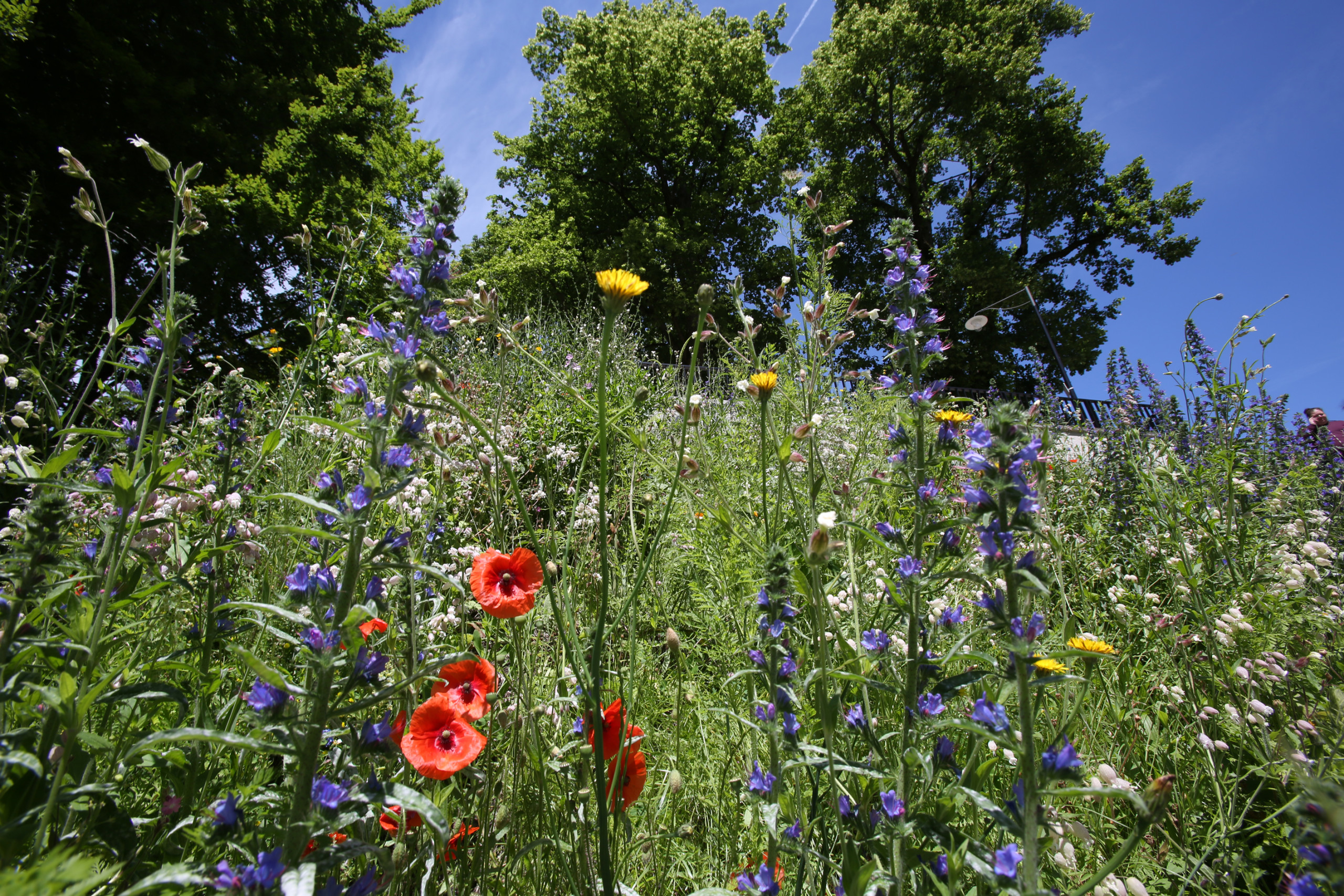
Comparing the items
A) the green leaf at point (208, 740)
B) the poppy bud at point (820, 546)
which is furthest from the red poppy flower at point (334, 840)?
the poppy bud at point (820, 546)

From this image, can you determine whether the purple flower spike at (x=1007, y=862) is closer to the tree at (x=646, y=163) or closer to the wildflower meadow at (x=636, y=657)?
the wildflower meadow at (x=636, y=657)

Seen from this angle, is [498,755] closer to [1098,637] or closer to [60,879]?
[60,879]

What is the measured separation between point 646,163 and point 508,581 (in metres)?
18.7

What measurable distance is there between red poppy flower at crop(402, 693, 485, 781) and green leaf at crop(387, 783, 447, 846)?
0.87ft

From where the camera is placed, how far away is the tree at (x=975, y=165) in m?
14.8

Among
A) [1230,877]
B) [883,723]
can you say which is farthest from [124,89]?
[1230,877]

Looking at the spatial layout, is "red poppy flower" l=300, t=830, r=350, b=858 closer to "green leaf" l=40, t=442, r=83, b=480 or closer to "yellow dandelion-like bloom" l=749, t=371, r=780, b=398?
"green leaf" l=40, t=442, r=83, b=480

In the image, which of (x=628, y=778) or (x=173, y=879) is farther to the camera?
(x=628, y=778)

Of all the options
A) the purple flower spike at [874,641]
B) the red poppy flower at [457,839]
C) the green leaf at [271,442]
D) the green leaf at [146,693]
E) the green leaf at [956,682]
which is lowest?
the red poppy flower at [457,839]

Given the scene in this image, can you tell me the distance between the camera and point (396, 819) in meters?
1.05

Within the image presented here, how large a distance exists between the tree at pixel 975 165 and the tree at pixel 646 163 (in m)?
2.12

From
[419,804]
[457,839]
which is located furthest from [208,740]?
[457,839]

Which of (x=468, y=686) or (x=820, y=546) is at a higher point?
(x=820, y=546)

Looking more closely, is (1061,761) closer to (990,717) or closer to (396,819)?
(990,717)
